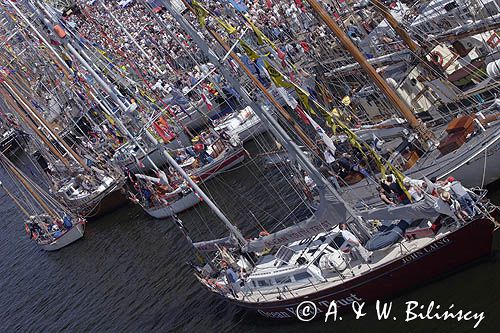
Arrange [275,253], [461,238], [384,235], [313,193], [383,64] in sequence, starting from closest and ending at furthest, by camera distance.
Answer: [461,238]
[384,235]
[275,253]
[313,193]
[383,64]

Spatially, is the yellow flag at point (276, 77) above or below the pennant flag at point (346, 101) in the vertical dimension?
above

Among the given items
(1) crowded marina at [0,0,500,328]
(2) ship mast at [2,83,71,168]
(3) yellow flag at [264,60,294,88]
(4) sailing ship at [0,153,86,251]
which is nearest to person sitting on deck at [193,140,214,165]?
(1) crowded marina at [0,0,500,328]

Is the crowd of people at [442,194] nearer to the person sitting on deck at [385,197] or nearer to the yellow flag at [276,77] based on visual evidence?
the person sitting on deck at [385,197]

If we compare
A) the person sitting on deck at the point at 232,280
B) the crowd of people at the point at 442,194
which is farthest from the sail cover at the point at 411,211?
the person sitting on deck at the point at 232,280

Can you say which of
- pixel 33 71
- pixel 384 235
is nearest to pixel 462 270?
pixel 384 235

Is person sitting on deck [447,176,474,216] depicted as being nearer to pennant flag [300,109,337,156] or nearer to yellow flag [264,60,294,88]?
pennant flag [300,109,337,156]

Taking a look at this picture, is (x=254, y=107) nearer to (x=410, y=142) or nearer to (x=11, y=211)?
(x=410, y=142)

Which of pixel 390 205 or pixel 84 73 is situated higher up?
pixel 84 73
